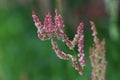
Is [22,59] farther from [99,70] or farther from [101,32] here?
[99,70]

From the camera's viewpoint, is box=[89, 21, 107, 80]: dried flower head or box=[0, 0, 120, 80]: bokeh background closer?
box=[89, 21, 107, 80]: dried flower head

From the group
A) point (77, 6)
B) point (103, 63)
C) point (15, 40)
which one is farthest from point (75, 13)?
point (103, 63)

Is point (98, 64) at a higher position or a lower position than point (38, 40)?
lower

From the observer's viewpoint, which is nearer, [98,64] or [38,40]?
[98,64]

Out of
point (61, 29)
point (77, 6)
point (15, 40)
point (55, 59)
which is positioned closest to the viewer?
point (61, 29)

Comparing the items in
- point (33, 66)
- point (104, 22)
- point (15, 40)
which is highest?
point (104, 22)

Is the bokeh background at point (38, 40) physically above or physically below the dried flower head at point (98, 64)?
above

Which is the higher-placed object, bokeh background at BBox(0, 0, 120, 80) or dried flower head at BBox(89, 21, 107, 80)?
bokeh background at BBox(0, 0, 120, 80)

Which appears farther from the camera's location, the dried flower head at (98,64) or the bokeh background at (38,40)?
the bokeh background at (38,40)
